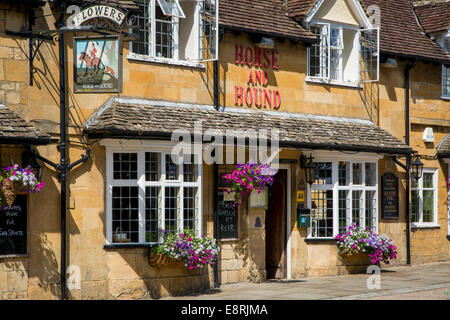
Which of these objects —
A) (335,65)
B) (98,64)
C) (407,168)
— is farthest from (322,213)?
(98,64)

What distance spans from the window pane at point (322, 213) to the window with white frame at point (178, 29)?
428 cm

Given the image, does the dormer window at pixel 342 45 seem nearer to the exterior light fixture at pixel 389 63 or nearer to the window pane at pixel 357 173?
the exterior light fixture at pixel 389 63

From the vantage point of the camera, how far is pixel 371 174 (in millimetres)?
18500

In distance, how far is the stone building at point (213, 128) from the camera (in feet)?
43.2

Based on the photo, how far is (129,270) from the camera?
553 inches

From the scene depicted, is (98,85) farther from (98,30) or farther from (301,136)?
(301,136)

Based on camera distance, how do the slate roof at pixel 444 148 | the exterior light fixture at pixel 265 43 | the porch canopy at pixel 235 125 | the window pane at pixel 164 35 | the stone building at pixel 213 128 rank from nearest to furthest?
the stone building at pixel 213 128 → the porch canopy at pixel 235 125 → the window pane at pixel 164 35 → the exterior light fixture at pixel 265 43 → the slate roof at pixel 444 148

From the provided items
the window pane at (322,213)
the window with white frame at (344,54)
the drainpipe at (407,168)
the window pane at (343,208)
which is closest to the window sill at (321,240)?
the window pane at (322,213)

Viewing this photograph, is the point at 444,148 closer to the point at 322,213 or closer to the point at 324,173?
the point at 324,173

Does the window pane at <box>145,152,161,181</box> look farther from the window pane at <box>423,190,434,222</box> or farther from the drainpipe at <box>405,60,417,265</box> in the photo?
the window pane at <box>423,190,434,222</box>

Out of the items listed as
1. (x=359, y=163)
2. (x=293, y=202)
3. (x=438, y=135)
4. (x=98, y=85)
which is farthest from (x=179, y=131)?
(x=438, y=135)

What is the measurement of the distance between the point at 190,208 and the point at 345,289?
11.3 feet

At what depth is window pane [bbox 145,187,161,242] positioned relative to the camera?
1433cm

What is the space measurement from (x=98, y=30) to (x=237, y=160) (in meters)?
4.54
